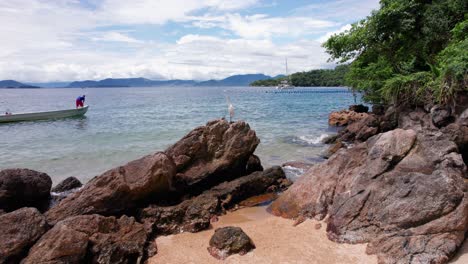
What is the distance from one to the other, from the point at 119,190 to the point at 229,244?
339cm

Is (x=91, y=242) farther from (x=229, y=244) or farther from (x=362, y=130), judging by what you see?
(x=362, y=130)

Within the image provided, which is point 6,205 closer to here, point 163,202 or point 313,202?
point 163,202

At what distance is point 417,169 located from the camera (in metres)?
8.33

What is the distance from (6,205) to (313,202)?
876cm

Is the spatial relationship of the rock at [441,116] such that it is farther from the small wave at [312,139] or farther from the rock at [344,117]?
the rock at [344,117]

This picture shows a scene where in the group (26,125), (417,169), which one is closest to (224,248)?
(417,169)

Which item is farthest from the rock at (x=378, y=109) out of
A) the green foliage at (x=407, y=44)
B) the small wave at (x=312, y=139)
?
the small wave at (x=312, y=139)

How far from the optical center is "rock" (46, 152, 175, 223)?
8.98 meters

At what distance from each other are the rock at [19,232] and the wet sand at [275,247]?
2378 mm

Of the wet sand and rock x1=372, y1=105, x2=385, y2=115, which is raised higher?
rock x1=372, y1=105, x2=385, y2=115

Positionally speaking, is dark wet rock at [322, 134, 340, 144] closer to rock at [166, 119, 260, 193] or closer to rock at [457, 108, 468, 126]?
rock at [457, 108, 468, 126]

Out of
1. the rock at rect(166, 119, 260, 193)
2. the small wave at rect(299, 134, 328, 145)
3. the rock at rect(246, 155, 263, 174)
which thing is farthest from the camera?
the small wave at rect(299, 134, 328, 145)

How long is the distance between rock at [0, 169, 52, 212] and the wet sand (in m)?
5.08

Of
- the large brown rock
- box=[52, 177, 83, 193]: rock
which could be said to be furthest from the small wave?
box=[52, 177, 83, 193]: rock
